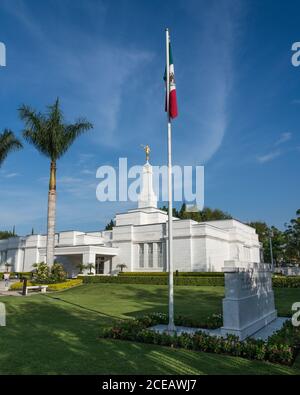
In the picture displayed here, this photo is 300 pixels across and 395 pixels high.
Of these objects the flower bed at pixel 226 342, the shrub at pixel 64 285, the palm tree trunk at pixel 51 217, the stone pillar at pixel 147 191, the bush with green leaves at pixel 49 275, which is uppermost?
the stone pillar at pixel 147 191

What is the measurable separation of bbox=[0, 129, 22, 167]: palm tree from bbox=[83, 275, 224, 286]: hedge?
41.9 ft

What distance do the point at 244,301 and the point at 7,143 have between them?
26.0m

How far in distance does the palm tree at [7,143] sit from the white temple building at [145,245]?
13.0 metres

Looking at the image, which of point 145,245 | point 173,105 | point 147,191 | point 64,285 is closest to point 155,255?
point 145,245

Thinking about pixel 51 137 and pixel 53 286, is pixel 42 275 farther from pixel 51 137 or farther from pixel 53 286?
pixel 51 137

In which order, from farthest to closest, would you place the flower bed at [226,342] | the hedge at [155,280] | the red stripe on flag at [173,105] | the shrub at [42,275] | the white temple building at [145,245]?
the white temple building at [145,245] → the shrub at [42,275] → the hedge at [155,280] → the red stripe on flag at [173,105] → the flower bed at [226,342]

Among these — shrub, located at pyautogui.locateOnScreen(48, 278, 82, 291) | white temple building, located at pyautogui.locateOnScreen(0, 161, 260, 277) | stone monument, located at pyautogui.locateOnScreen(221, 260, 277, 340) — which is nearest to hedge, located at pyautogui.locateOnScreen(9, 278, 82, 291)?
shrub, located at pyautogui.locateOnScreen(48, 278, 82, 291)

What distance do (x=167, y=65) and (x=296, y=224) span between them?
50.1 m

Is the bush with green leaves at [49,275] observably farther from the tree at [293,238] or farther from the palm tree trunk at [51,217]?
the tree at [293,238]

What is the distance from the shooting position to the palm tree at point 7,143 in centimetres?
2927

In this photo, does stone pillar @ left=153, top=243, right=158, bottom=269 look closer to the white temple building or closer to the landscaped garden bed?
the white temple building

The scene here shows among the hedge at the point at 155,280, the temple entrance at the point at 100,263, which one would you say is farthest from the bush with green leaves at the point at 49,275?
the temple entrance at the point at 100,263

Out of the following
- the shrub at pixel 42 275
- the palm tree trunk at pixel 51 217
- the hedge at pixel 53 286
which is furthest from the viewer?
the palm tree trunk at pixel 51 217
